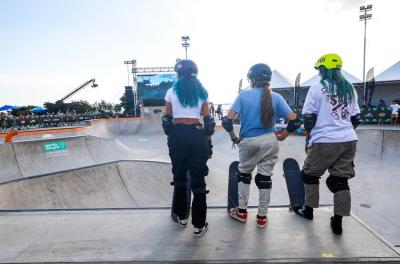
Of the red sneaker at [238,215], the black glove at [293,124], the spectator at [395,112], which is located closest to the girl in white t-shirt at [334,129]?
the black glove at [293,124]

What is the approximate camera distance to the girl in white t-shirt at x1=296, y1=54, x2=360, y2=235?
305 cm

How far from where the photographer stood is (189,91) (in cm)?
313

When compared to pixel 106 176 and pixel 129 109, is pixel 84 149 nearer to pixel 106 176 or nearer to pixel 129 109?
pixel 106 176

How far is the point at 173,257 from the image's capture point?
2.65m

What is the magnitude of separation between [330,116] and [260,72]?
92 centimetres

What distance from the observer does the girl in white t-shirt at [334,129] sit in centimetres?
305

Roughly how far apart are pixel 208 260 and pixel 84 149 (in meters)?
9.55

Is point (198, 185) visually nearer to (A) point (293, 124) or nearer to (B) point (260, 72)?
(A) point (293, 124)

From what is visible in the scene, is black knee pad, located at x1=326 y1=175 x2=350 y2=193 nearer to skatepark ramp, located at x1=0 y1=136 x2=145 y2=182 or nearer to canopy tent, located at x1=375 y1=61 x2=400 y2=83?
skatepark ramp, located at x1=0 y1=136 x2=145 y2=182

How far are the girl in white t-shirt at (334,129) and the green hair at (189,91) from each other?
4.02ft

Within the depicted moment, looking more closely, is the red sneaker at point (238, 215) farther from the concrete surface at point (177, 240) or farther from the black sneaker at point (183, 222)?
the black sneaker at point (183, 222)

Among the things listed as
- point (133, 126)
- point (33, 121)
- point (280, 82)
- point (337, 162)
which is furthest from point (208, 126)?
point (280, 82)

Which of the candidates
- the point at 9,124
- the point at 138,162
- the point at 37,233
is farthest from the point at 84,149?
the point at 9,124

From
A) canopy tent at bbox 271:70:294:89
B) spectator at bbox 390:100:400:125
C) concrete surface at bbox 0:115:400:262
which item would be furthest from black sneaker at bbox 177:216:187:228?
canopy tent at bbox 271:70:294:89
